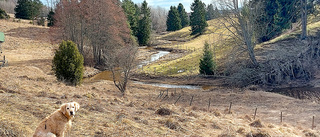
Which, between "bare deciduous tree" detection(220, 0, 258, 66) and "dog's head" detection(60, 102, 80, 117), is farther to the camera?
"bare deciduous tree" detection(220, 0, 258, 66)

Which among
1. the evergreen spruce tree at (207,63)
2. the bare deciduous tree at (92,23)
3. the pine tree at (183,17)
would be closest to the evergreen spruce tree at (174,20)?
the pine tree at (183,17)

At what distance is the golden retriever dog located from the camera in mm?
5891

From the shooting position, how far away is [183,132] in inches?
363

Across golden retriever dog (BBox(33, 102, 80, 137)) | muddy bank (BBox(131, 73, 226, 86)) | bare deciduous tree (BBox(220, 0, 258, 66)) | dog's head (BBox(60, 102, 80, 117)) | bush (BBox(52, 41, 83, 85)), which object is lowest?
muddy bank (BBox(131, 73, 226, 86))

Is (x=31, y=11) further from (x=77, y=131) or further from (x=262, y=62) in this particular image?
(x=77, y=131)

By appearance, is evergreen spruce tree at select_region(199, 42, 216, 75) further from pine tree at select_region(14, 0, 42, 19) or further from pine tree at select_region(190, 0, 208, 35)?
pine tree at select_region(14, 0, 42, 19)

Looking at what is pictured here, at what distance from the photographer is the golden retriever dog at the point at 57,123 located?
→ 5.89 metres

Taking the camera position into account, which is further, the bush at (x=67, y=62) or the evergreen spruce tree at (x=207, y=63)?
the evergreen spruce tree at (x=207, y=63)

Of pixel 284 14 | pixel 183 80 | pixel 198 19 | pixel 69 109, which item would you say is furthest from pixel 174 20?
pixel 69 109

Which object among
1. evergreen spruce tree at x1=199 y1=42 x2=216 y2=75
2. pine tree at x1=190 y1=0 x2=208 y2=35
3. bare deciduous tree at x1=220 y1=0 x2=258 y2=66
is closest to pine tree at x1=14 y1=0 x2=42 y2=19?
pine tree at x1=190 y1=0 x2=208 y2=35

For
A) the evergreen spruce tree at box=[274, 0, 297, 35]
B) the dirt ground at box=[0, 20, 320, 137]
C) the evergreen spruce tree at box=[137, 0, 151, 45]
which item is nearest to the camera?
the dirt ground at box=[0, 20, 320, 137]

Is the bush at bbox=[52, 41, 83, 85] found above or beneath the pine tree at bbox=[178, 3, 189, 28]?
beneath

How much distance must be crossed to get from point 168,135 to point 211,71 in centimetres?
2442

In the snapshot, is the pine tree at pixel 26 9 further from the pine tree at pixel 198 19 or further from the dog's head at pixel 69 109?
the dog's head at pixel 69 109
